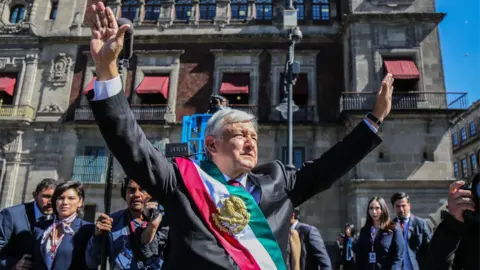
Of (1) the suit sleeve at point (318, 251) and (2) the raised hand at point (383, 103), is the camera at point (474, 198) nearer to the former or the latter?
(2) the raised hand at point (383, 103)

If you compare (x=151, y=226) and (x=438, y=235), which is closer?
(x=438, y=235)

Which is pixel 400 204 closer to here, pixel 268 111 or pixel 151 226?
pixel 151 226

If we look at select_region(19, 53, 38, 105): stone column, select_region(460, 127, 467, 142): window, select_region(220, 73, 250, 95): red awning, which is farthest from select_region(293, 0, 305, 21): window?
select_region(460, 127, 467, 142): window

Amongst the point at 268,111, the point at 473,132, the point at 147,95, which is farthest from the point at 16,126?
the point at 473,132

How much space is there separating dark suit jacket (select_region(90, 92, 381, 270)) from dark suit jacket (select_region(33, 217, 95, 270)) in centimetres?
194

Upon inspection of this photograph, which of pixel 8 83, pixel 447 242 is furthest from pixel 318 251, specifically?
pixel 8 83

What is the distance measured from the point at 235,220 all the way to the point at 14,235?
3.01 meters

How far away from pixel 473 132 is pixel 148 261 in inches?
1578

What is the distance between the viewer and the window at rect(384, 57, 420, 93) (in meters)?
15.1

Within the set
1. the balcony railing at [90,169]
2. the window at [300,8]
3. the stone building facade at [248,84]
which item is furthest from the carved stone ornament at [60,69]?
the window at [300,8]

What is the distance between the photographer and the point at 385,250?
4.76 meters

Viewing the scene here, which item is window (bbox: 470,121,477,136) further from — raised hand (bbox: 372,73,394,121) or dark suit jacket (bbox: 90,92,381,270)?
dark suit jacket (bbox: 90,92,381,270)

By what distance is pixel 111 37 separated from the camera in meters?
1.68

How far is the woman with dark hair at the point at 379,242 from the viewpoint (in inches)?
186
